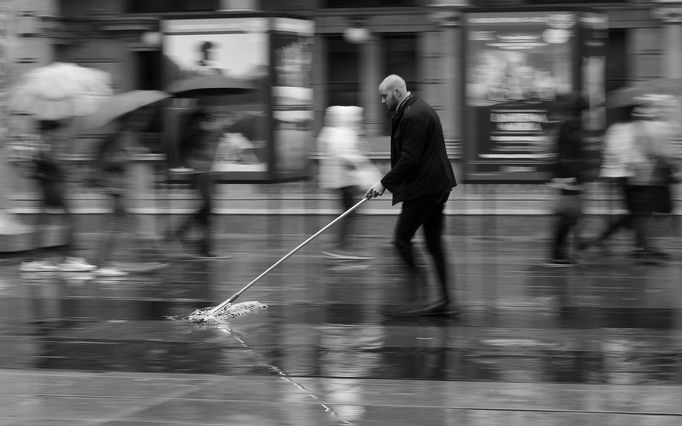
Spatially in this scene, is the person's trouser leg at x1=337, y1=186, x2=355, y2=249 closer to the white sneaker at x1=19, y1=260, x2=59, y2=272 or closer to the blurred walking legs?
the blurred walking legs

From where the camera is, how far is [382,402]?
19.4 feet

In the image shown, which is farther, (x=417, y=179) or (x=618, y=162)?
(x=618, y=162)

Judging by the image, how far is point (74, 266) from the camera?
11531mm

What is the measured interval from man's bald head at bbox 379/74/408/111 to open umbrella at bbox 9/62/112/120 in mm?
4411

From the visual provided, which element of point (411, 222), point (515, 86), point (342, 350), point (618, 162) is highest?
point (515, 86)

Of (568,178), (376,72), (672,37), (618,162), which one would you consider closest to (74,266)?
(568,178)

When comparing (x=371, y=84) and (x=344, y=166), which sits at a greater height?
(x=371, y=84)

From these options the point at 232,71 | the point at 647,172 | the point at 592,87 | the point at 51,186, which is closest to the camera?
the point at 51,186

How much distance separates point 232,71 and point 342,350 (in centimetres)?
718

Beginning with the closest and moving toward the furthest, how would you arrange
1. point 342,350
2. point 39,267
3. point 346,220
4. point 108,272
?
1. point 342,350
2. point 108,272
3. point 39,267
4. point 346,220

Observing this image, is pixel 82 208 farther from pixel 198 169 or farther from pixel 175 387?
pixel 175 387

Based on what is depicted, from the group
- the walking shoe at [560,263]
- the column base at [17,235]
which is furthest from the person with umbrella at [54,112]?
the walking shoe at [560,263]

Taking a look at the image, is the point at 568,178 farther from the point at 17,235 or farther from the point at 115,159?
the point at 17,235

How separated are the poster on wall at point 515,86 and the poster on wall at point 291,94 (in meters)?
2.24
